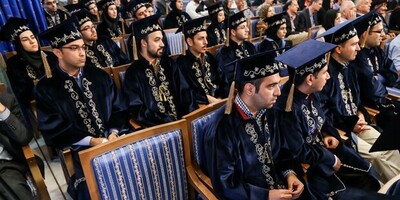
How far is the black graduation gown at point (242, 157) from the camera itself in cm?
141

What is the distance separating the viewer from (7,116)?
5.56ft

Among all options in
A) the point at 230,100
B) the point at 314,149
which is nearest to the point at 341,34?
the point at 314,149

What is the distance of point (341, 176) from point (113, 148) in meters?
→ 1.33

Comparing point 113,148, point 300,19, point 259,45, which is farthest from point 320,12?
point 113,148

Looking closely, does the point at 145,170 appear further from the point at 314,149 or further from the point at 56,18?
the point at 56,18

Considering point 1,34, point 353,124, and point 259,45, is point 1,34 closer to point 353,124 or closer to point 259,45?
point 259,45

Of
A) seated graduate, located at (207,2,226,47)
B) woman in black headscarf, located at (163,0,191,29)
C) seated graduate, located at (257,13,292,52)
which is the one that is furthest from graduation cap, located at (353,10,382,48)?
woman in black headscarf, located at (163,0,191,29)

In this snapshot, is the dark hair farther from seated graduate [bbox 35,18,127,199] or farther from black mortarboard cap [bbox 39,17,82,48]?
black mortarboard cap [bbox 39,17,82,48]

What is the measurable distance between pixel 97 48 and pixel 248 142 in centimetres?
225

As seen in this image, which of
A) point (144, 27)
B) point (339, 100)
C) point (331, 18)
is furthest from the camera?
point (331, 18)

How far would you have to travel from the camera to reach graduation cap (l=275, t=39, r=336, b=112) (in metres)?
1.62

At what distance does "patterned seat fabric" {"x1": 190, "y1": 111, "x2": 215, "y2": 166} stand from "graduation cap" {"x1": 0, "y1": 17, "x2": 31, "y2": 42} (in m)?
1.89

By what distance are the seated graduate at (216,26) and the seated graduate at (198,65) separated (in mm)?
1357

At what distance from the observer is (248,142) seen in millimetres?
1505
